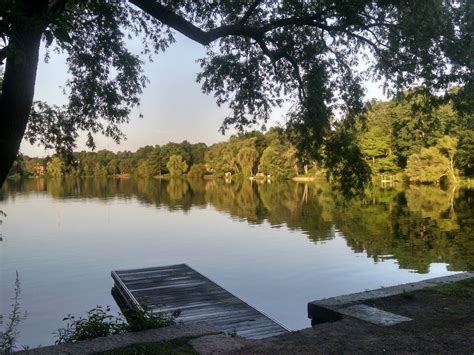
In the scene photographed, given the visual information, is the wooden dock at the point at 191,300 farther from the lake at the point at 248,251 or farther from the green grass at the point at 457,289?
the green grass at the point at 457,289

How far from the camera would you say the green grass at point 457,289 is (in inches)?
224

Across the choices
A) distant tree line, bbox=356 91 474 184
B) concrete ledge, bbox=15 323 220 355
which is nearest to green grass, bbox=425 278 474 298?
concrete ledge, bbox=15 323 220 355

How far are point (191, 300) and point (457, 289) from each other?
6.41 metres

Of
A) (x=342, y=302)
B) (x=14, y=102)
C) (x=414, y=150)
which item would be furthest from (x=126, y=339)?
(x=414, y=150)

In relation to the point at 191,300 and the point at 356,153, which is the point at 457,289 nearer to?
the point at 356,153

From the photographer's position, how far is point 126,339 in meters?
4.38

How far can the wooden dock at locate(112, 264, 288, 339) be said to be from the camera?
8699 mm

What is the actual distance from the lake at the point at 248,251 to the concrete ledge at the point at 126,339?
2175mm

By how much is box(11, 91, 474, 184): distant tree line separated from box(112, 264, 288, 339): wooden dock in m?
3.13

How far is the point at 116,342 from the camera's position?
4.29 metres

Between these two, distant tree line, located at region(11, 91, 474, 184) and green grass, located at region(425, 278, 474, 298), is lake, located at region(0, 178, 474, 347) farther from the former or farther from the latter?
green grass, located at region(425, 278, 474, 298)

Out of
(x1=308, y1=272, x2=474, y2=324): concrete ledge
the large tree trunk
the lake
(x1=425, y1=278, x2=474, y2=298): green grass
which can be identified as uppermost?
the large tree trunk

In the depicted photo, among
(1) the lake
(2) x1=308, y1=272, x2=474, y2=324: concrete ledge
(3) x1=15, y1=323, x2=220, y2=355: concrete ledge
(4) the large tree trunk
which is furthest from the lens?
(1) the lake

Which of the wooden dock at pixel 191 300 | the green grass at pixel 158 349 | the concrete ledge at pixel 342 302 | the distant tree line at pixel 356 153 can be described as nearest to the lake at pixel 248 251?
the wooden dock at pixel 191 300
